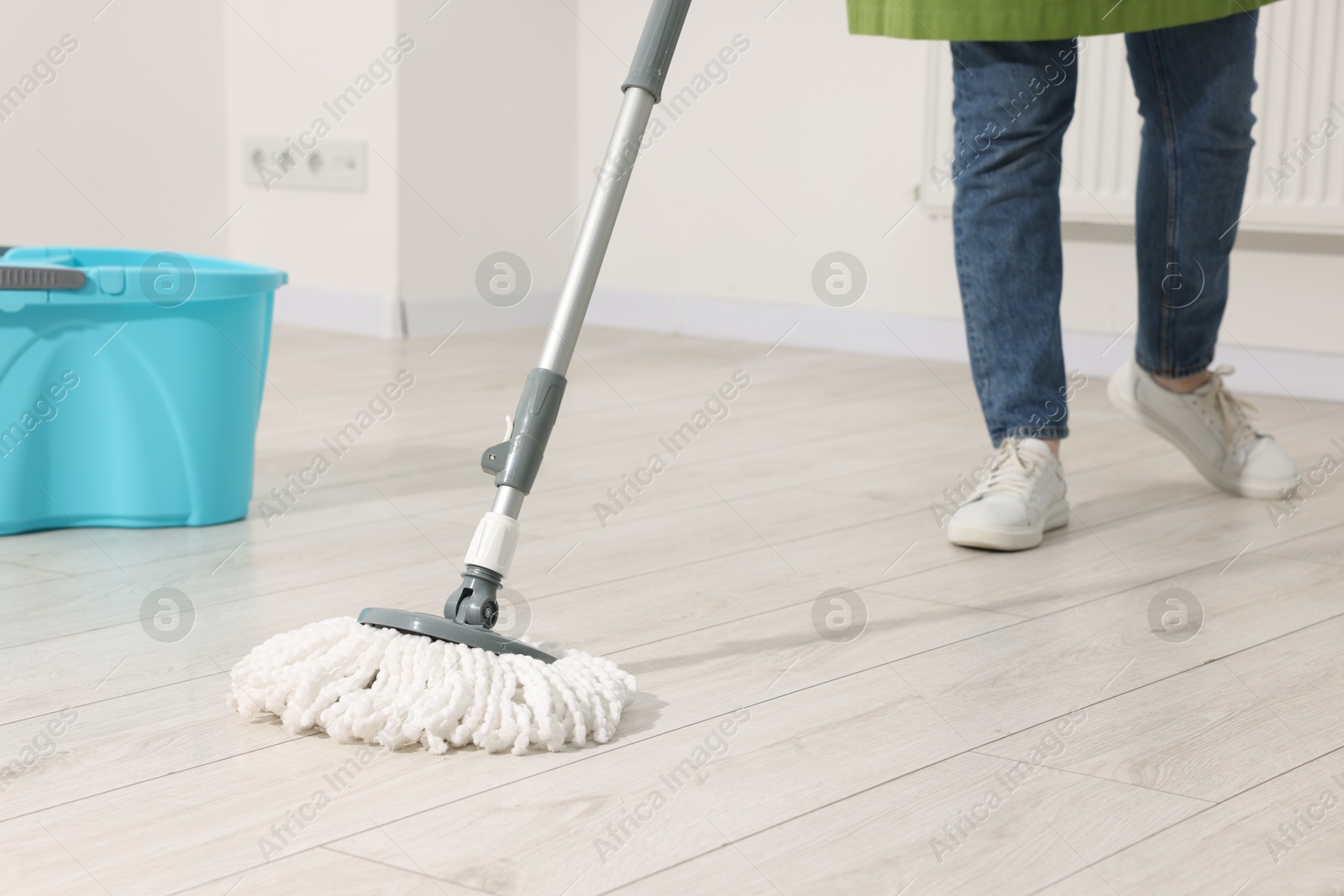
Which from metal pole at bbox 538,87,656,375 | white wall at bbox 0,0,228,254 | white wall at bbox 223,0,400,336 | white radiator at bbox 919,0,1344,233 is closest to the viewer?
metal pole at bbox 538,87,656,375

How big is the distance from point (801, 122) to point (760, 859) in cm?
227

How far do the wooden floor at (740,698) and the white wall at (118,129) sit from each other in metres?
1.10

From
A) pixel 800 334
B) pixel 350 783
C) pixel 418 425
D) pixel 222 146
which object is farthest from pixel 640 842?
pixel 222 146

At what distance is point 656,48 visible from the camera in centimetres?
89

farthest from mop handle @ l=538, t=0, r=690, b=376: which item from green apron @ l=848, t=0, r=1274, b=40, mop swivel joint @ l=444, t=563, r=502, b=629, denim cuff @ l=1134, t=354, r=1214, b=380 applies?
denim cuff @ l=1134, t=354, r=1214, b=380

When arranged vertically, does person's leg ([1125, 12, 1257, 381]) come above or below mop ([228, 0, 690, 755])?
above

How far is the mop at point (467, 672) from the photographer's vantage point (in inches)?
29.7

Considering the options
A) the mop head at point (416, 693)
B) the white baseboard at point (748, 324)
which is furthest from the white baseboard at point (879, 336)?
the mop head at point (416, 693)

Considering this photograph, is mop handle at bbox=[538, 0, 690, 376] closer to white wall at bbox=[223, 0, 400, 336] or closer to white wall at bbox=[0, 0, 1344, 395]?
white wall at bbox=[0, 0, 1344, 395]

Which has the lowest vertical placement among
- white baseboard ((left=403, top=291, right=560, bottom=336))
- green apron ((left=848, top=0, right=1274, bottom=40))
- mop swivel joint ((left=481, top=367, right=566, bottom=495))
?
white baseboard ((left=403, top=291, right=560, bottom=336))

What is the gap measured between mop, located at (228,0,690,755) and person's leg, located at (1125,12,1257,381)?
2.67 ft

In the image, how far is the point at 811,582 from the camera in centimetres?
116

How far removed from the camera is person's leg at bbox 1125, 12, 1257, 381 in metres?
1.38

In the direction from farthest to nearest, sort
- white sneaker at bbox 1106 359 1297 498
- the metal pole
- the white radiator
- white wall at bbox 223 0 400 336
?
1. white wall at bbox 223 0 400 336
2. the white radiator
3. white sneaker at bbox 1106 359 1297 498
4. the metal pole
